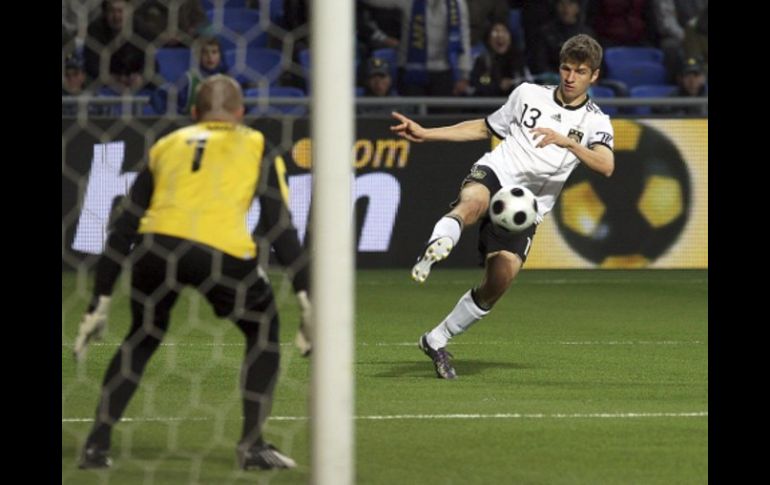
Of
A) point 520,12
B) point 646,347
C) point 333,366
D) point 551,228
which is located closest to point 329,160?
point 333,366

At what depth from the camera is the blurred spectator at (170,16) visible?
12211 mm

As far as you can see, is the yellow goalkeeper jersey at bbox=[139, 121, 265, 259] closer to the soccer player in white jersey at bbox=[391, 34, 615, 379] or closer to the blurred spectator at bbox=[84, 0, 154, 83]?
the soccer player in white jersey at bbox=[391, 34, 615, 379]

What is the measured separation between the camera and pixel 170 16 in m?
12.4

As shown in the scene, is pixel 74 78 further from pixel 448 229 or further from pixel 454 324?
pixel 448 229

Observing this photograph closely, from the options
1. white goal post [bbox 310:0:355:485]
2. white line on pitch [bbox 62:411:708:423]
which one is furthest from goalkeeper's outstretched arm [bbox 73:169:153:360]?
white line on pitch [bbox 62:411:708:423]

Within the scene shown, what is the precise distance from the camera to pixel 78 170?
13.8 metres

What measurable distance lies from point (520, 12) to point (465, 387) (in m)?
9.50

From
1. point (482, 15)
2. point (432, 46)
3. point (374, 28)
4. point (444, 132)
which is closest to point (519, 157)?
point (444, 132)

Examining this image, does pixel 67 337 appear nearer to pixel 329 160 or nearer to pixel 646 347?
pixel 646 347

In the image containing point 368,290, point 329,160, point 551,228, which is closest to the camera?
point 329,160

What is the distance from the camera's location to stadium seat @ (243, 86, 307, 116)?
14016mm

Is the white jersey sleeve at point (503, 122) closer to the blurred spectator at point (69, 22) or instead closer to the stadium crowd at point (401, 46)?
the stadium crowd at point (401, 46)

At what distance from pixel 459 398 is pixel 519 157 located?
66.9 inches
